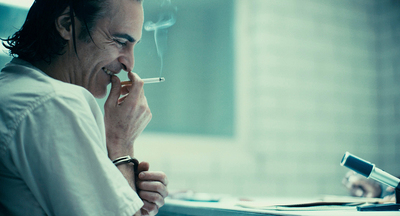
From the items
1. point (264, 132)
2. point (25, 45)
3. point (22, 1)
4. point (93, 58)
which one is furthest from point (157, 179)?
point (264, 132)

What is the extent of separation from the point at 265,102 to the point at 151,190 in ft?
5.93

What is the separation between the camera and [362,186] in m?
1.32

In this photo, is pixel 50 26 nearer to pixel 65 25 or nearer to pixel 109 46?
pixel 65 25

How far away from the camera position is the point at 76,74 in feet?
3.03

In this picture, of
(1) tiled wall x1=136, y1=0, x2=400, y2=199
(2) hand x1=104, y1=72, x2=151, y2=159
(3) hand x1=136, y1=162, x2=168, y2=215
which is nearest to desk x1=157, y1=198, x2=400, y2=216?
(3) hand x1=136, y1=162, x2=168, y2=215

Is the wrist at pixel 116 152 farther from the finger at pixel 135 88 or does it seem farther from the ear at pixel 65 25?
the ear at pixel 65 25

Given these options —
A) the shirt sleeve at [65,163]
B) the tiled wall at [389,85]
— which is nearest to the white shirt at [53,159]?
the shirt sleeve at [65,163]

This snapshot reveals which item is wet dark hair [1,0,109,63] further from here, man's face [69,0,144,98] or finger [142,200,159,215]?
finger [142,200,159,215]

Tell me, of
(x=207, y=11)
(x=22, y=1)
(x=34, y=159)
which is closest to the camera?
(x=34, y=159)

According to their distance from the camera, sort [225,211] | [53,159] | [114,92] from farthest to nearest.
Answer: [114,92] → [225,211] → [53,159]

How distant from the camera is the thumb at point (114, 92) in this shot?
93 centimetres

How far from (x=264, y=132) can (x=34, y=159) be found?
208cm

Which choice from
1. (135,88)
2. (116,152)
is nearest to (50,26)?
(135,88)

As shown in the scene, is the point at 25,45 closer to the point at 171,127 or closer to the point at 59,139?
the point at 59,139
